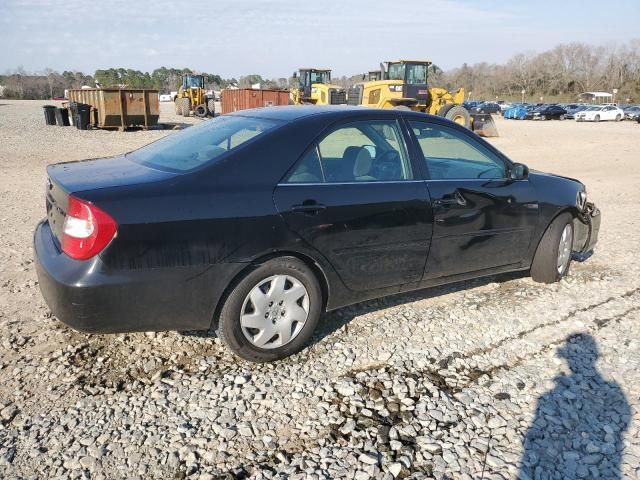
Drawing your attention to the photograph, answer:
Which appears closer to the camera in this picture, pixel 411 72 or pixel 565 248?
pixel 565 248

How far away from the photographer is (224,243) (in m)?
3.04

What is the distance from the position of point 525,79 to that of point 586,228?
106447 mm

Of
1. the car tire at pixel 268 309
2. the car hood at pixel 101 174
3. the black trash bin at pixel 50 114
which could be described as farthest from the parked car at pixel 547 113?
the car hood at pixel 101 174

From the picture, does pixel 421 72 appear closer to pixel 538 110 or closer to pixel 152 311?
pixel 152 311

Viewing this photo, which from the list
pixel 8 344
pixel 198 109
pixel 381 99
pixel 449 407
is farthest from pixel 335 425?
pixel 198 109

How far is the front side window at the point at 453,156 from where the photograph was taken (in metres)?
3.99

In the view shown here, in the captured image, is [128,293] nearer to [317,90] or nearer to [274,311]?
[274,311]

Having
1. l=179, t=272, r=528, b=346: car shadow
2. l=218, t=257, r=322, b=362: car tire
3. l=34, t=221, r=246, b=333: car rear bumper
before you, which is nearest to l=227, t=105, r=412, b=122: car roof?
l=218, t=257, r=322, b=362: car tire

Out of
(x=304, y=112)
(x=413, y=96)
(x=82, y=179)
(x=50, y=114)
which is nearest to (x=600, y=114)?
(x=413, y=96)

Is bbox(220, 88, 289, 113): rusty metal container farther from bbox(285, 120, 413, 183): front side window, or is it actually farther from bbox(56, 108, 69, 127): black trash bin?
bbox(285, 120, 413, 183): front side window

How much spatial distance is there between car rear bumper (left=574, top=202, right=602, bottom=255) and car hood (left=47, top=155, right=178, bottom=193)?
3962 millimetres

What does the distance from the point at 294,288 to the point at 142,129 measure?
21497mm

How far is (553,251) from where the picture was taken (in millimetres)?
4742

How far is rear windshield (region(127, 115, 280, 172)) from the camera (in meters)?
3.35
